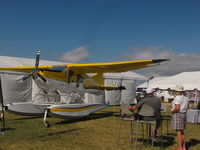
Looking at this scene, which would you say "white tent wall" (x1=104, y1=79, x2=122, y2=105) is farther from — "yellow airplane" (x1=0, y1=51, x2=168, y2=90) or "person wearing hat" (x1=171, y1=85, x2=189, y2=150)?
"person wearing hat" (x1=171, y1=85, x2=189, y2=150)

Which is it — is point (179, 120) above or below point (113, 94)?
below

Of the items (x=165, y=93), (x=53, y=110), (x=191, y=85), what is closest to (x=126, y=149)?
(x=53, y=110)

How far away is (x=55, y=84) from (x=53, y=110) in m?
1.57

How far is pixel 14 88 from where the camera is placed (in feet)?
48.0

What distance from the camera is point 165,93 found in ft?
101

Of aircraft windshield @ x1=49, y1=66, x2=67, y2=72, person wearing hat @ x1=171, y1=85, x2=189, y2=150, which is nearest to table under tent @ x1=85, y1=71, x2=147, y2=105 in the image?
aircraft windshield @ x1=49, y1=66, x2=67, y2=72

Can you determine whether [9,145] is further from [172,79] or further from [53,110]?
[172,79]

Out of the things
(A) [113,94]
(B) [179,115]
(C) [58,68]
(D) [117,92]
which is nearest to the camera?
(B) [179,115]

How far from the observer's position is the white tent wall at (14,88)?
14.3m

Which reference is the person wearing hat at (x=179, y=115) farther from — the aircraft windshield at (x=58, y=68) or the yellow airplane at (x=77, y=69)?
the aircraft windshield at (x=58, y=68)

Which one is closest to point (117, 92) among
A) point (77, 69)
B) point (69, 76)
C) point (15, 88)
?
point (15, 88)

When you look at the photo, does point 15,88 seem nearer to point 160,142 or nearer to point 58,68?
point 58,68

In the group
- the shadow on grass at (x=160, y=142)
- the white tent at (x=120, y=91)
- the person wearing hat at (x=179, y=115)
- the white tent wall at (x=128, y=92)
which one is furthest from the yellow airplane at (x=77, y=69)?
the white tent wall at (x=128, y=92)

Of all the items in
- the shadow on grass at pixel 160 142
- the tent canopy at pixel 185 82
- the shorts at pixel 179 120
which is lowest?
the shadow on grass at pixel 160 142
